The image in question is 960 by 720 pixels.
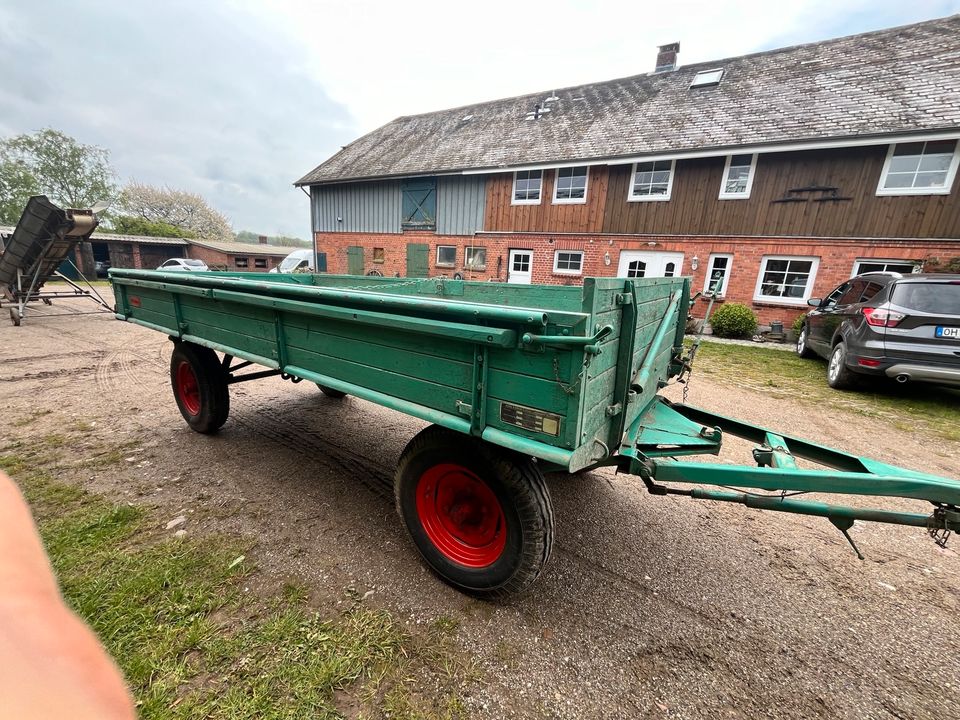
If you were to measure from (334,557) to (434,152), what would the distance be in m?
18.3

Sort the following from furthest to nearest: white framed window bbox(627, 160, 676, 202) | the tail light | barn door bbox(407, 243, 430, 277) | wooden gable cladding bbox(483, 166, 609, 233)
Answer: barn door bbox(407, 243, 430, 277) → wooden gable cladding bbox(483, 166, 609, 233) → white framed window bbox(627, 160, 676, 202) → the tail light

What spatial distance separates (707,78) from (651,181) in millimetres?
5145

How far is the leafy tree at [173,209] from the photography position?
1711 inches

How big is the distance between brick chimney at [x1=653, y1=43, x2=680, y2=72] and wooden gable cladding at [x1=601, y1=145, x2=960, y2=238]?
6.80m

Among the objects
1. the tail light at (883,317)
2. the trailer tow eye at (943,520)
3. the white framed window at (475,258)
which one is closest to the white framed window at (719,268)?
the tail light at (883,317)

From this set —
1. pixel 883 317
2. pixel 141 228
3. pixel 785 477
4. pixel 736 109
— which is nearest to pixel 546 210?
pixel 736 109

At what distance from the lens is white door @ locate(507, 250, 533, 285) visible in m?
15.2

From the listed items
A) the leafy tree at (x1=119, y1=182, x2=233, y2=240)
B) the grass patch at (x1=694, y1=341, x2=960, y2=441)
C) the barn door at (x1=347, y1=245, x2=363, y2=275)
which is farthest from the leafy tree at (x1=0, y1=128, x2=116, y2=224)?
the grass patch at (x1=694, y1=341, x2=960, y2=441)

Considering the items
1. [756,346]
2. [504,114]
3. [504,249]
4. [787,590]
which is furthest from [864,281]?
[504,114]

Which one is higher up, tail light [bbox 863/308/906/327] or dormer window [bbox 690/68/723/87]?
dormer window [bbox 690/68/723/87]

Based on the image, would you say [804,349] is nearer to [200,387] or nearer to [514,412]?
[514,412]

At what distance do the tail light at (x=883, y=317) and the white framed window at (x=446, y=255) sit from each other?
13589mm

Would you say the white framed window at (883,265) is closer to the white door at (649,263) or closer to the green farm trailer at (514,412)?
the white door at (649,263)

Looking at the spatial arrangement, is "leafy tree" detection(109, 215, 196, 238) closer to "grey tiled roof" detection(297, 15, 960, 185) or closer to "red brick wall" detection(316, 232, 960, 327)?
"grey tiled roof" detection(297, 15, 960, 185)
